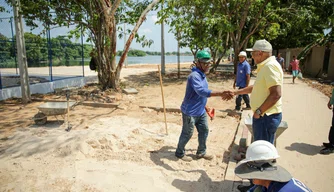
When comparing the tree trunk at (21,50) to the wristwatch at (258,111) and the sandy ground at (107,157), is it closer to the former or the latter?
the sandy ground at (107,157)

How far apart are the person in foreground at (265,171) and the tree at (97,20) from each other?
8.88 meters

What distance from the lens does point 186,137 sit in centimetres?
422

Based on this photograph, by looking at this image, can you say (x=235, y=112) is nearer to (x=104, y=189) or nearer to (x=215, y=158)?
(x=215, y=158)

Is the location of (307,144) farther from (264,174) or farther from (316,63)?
(316,63)

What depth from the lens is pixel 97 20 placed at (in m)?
10.2

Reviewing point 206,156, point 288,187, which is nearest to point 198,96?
point 206,156

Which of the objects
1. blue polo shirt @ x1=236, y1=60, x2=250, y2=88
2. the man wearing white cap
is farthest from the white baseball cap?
blue polo shirt @ x1=236, y1=60, x2=250, y2=88

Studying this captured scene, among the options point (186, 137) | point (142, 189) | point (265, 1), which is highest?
point (265, 1)

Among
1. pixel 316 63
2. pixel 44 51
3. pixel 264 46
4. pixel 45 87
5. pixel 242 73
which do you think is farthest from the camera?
pixel 316 63

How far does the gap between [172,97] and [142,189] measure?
7123mm

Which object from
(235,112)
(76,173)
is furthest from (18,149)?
(235,112)

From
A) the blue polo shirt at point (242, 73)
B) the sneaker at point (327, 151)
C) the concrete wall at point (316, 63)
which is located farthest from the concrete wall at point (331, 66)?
the sneaker at point (327, 151)

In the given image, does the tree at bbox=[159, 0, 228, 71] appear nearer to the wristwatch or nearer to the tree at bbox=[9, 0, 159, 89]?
the tree at bbox=[9, 0, 159, 89]

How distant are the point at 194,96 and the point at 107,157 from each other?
194 centimetres
